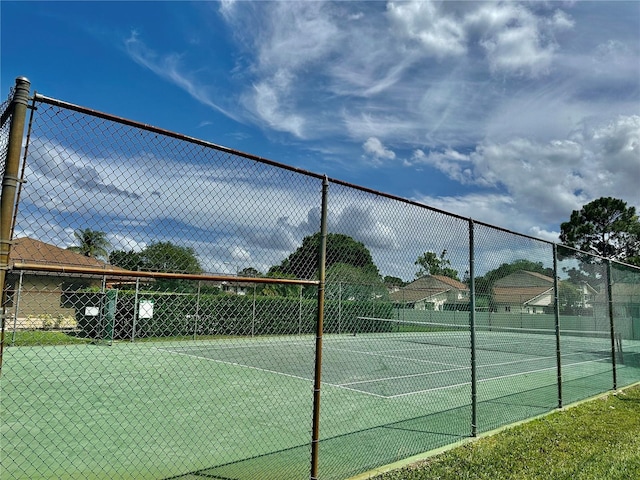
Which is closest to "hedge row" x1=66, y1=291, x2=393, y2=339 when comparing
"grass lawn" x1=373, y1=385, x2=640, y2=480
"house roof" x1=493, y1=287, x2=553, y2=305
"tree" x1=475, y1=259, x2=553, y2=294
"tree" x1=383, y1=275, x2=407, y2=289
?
"tree" x1=383, y1=275, x2=407, y2=289

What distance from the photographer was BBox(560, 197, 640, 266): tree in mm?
41469

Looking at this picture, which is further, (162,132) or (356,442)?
(356,442)

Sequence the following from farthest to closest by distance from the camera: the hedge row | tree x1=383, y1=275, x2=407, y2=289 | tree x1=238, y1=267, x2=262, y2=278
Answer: the hedge row
tree x1=383, y1=275, x2=407, y2=289
tree x1=238, y1=267, x2=262, y2=278

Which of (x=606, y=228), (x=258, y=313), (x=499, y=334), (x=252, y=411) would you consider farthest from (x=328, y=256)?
(x=606, y=228)

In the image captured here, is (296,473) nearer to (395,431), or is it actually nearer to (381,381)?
(395,431)

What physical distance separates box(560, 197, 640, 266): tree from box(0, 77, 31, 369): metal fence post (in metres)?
46.8

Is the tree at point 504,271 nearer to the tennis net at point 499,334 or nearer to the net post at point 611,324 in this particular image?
the tennis net at point 499,334

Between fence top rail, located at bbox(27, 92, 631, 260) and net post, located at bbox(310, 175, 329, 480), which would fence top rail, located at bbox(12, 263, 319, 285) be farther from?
fence top rail, located at bbox(27, 92, 631, 260)

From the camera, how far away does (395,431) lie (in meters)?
5.59

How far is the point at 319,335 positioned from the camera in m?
3.70

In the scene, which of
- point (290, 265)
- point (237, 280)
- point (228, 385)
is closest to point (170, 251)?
point (237, 280)

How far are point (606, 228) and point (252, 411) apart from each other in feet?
149

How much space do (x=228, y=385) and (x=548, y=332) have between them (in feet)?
20.4

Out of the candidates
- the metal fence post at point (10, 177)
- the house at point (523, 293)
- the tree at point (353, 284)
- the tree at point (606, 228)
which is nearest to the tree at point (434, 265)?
the tree at point (353, 284)
